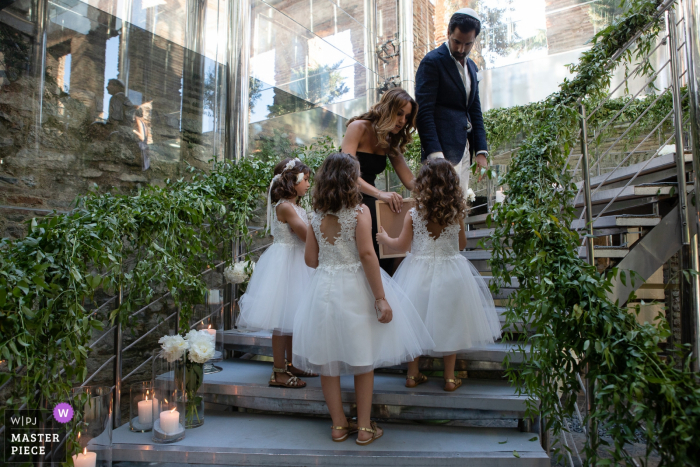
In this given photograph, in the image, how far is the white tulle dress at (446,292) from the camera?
8.84 feet

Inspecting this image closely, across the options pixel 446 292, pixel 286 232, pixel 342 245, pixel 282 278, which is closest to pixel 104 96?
pixel 286 232

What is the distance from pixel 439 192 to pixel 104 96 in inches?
116

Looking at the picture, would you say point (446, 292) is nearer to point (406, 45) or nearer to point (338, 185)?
point (338, 185)

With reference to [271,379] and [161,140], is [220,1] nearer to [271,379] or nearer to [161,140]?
[161,140]

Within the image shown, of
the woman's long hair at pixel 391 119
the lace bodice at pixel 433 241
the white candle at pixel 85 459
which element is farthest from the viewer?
the lace bodice at pixel 433 241

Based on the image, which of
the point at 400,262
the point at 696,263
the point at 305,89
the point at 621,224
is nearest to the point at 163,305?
the point at 400,262

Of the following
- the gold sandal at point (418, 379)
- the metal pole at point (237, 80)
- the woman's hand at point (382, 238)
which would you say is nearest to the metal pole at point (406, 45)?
the metal pole at point (237, 80)

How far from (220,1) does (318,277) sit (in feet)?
13.1

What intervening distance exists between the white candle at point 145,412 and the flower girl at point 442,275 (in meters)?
1.54

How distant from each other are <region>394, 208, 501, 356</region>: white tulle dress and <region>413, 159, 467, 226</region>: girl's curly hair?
3.2 inches

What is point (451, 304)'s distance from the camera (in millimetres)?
2729

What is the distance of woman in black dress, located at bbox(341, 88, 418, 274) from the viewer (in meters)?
2.79

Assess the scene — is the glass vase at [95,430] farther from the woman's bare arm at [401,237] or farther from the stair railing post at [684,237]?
the stair railing post at [684,237]

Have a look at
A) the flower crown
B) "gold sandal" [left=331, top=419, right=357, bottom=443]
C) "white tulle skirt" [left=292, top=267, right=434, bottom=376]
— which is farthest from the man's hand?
"gold sandal" [left=331, top=419, right=357, bottom=443]
